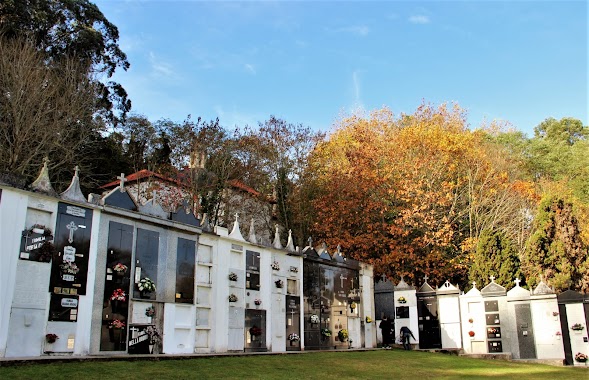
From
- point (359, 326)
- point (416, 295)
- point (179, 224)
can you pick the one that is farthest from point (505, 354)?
point (179, 224)

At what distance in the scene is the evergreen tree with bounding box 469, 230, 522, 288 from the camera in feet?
84.0

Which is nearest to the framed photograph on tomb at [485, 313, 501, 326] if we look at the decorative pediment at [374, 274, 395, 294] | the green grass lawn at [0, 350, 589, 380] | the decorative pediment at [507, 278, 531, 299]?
the decorative pediment at [507, 278, 531, 299]

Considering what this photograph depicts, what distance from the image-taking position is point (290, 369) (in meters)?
12.3

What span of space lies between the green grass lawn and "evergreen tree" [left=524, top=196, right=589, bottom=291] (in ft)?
32.3

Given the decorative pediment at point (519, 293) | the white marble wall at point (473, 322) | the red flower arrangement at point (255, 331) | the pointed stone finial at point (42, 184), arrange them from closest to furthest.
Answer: the pointed stone finial at point (42, 184)
the red flower arrangement at point (255, 331)
the decorative pediment at point (519, 293)
the white marble wall at point (473, 322)

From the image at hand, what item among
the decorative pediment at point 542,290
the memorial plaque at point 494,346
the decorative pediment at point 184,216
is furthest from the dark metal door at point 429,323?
the decorative pediment at point 184,216

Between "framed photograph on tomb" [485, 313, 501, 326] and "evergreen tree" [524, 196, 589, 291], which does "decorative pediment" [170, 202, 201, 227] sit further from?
"evergreen tree" [524, 196, 589, 291]

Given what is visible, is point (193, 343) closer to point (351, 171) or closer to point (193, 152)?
point (193, 152)

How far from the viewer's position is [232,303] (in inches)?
630

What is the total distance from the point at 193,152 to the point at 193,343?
1355 cm

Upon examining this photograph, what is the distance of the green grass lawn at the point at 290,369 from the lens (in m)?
9.38

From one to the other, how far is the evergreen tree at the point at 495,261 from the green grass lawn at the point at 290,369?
29.7ft

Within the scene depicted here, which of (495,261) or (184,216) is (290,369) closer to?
(184,216)

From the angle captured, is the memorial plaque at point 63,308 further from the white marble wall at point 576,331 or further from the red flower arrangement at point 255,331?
→ the white marble wall at point 576,331
